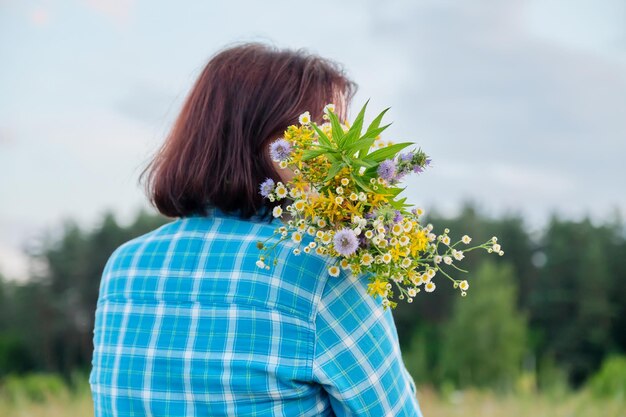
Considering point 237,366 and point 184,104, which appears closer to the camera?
point 237,366

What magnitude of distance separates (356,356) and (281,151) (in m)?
0.50

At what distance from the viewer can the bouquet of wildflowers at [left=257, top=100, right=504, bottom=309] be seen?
56.7 inches

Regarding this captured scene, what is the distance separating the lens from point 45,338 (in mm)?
27031

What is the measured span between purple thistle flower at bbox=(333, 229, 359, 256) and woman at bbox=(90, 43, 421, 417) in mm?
170

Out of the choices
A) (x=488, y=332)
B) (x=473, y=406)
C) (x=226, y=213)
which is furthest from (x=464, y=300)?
(x=226, y=213)

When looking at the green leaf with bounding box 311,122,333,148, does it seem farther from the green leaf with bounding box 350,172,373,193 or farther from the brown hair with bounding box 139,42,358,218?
the brown hair with bounding box 139,42,358,218

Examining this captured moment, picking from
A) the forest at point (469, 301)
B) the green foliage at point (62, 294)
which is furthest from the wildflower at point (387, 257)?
the green foliage at point (62, 294)

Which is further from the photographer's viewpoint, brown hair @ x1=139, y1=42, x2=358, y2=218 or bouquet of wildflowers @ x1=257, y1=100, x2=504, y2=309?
brown hair @ x1=139, y1=42, x2=358, y2=218

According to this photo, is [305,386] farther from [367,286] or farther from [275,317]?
[367,286]

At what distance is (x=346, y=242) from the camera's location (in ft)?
4.57

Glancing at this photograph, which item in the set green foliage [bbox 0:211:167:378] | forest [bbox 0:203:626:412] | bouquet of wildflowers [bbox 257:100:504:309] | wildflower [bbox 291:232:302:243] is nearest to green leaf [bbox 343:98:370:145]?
bouquet of wildflowers [bbox 257:100:504:309]

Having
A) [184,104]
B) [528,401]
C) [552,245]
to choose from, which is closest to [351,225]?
[184,104]

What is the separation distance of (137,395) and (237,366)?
1.02 feet

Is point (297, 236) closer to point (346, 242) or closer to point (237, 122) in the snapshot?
point (346, 242)
